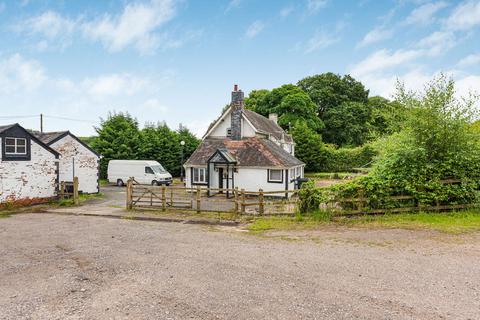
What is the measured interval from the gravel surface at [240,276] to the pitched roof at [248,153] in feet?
42.2

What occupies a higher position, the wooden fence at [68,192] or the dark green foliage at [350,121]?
the dark green foliage at [350,121]

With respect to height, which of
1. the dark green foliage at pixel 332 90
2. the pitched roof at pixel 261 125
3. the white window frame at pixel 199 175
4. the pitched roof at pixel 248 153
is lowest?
the white window frame at pixel 199 175

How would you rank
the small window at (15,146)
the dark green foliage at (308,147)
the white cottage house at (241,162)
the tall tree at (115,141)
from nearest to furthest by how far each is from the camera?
1. the small window at (15,146)
2. the white cottage house at (241,162)
3. the tall tree at (115,141)
4. the dark green foliage at (308,147)

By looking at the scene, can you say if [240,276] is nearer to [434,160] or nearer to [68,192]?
[434,160]

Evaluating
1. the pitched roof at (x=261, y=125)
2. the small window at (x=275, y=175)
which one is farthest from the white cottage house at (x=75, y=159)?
the small window at (x=275, y=175)

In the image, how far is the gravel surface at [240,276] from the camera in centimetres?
567

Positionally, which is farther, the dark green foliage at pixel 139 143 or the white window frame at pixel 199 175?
the dark green foliage at pixel 139 143

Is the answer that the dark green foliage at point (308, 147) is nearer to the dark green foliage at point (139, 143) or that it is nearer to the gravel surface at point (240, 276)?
the dark green foliage at point (139, 143)

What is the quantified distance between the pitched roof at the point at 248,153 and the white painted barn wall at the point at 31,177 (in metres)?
9.86

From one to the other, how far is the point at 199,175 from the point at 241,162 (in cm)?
389

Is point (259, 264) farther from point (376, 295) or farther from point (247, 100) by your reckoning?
point (247, 100)

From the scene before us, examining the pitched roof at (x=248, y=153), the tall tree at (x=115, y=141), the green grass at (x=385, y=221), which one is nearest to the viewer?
the green grass at (x=385, y=221)

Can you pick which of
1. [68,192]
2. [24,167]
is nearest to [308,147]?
[68,192]

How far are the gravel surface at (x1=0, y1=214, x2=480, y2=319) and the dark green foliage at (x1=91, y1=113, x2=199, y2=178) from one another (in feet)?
82.7
